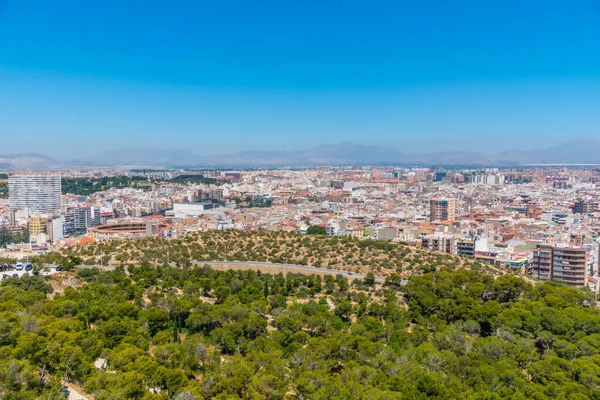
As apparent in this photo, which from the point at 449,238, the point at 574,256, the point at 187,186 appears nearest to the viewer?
the point at 574,256

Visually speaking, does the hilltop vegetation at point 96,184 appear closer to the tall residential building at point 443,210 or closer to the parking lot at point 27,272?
the tall residential building at point 443,210

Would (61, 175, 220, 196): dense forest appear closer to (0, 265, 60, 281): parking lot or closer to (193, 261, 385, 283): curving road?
(0, 265, 60, 281): parking lot

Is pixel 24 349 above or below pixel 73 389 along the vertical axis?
above

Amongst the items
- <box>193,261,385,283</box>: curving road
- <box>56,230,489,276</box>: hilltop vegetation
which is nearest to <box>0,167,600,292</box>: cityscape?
<box>193,261,385,283</box>: curving road

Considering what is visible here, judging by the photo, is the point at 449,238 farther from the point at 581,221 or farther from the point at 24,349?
→ the point at 24,349

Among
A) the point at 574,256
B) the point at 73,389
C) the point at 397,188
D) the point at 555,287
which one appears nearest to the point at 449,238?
the point at 574,256

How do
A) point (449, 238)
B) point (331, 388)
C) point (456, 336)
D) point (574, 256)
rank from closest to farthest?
point (331, 388)
point (456, 336)
point (574, 256)
point (449, 238)

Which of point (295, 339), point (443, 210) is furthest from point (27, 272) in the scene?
point (443, 210)

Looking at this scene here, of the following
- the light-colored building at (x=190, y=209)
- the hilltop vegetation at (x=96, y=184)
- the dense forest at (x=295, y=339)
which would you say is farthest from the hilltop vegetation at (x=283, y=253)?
the hilltop vegetation at (x=96, y=184)
